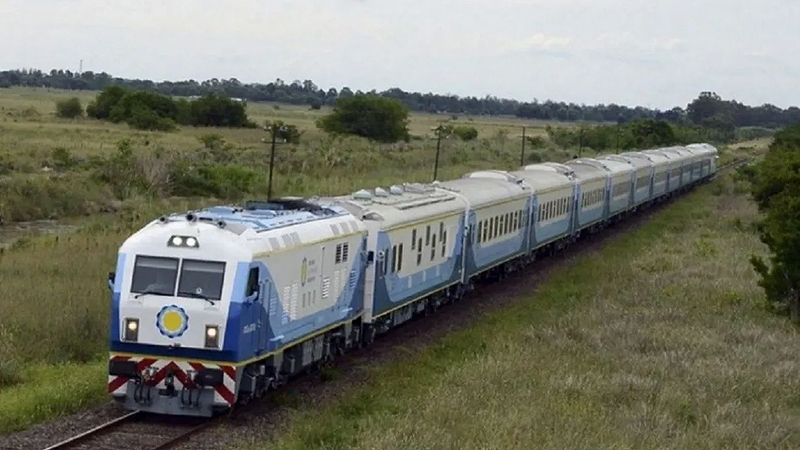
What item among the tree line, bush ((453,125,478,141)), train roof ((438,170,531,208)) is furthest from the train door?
bush ((453,125,478,141))

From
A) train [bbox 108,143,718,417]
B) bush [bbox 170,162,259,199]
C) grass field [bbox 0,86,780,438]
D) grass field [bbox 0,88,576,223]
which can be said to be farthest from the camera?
Result: bush [bbox 170,162,259,199]

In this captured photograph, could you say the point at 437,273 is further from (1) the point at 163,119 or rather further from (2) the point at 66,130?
(1) the point at 163,119

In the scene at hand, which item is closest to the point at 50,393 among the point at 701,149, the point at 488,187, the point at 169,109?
the point at 488,187

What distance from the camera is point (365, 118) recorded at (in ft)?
369

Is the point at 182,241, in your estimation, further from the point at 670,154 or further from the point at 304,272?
the point at 670,154

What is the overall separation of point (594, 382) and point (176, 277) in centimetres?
662

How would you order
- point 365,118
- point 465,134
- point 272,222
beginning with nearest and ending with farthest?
point 272,222 → point 365,118 → point 465,134

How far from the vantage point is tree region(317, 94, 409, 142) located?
111750 mm

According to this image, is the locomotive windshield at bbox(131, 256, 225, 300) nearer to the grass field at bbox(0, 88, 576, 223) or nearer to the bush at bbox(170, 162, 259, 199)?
the grass field at bbox(0, 88, 576, 223)

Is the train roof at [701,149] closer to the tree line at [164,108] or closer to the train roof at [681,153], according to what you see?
the train roof at [681,153]

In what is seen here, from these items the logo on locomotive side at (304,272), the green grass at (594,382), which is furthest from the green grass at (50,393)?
the logo on locomotive side at (304,272)

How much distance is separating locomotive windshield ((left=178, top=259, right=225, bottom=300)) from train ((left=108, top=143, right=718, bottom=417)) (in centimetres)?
1

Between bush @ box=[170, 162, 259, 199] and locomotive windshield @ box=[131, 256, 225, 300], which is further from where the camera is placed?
bush @ box=[170, 162, 259, 199]

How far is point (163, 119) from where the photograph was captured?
10131 centimetres
